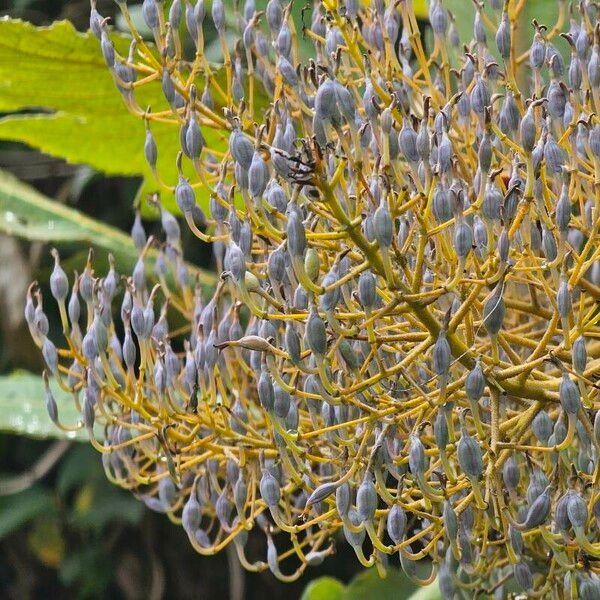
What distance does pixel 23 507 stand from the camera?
5.65ft

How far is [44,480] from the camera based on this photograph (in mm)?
1913

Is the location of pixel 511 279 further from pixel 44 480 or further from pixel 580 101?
pixel 44 480

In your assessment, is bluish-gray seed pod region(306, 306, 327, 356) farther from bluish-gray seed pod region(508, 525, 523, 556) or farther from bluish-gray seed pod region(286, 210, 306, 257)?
bluish-gray seed pod region(508, 525, 523, 556)

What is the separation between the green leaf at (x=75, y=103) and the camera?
3.19 ft

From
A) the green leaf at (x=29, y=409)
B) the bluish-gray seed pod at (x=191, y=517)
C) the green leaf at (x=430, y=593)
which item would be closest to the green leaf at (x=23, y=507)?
the green leaf at (x=29, y=409)

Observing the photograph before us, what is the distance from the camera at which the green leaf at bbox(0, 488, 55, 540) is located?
168cm

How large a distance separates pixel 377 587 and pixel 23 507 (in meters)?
0.89

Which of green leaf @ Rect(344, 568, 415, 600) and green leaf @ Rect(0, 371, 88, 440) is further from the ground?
green leaf @ Rect(0, 371, 88, 440)

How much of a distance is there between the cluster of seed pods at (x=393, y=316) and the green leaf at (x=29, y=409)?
0.91ft

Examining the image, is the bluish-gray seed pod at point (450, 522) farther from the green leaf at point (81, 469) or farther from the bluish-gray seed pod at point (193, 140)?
the green leaf at point (81, 469)

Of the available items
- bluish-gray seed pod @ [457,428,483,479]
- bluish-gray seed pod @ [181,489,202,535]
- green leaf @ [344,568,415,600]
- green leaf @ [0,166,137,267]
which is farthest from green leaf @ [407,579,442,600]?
green leaf @ [0,166,137,267]

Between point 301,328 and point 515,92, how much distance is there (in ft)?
0.63

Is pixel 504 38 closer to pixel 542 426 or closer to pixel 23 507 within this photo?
pixel 542 426

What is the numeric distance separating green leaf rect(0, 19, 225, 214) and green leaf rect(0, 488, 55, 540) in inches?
29.1
